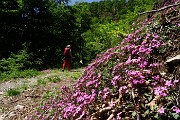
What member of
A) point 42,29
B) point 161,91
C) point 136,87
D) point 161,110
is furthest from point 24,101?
point 42,29

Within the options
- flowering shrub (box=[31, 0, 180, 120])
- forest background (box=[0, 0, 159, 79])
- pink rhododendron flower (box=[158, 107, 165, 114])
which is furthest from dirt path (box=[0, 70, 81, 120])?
forest background (box=[0, 0, 159, 79])

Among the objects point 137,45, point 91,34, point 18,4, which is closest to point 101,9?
point 91,34

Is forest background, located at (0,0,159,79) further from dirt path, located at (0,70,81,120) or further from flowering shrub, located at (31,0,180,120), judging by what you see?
flowering shrub, located at (31,0,180,120)

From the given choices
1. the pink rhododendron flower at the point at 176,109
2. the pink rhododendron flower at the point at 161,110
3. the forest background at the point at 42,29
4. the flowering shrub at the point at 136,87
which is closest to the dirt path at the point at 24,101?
the flowering shrub at the point at 136,87

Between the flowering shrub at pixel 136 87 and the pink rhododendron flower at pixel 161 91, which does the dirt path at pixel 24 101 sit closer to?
the flowering shrub at pixel 136 87

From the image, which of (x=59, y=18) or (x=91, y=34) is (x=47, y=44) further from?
(x=91, y=34)

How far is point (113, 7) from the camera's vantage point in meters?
145

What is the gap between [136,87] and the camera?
5.16 m

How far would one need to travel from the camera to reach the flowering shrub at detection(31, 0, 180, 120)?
4625 millimetres

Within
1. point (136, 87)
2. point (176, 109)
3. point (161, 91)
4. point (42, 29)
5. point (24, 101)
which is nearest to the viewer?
point (176, 109)

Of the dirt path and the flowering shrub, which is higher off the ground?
the flowering shrub

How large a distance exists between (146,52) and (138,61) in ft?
0.82

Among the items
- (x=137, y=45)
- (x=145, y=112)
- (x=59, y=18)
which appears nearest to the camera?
(x=145, y=112)

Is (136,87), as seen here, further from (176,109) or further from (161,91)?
(176,109)
